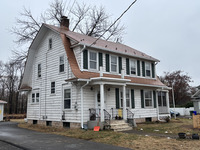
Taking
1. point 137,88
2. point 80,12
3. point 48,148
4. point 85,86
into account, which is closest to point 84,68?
point 85,86

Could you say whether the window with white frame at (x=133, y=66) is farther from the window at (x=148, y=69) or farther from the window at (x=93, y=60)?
the window at (x=93, y=60)

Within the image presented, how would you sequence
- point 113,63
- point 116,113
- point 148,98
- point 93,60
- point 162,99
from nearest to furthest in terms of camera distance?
point 93,60
point 116,113
point 113,63
point 148,98
point 162,99

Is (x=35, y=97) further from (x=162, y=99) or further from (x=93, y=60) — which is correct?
(x=162, y=99)

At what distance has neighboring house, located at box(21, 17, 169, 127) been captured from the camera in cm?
1341

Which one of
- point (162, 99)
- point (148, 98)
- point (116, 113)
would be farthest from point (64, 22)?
point (162, 99)

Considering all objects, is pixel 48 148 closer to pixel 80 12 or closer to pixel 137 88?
pixel 137 88

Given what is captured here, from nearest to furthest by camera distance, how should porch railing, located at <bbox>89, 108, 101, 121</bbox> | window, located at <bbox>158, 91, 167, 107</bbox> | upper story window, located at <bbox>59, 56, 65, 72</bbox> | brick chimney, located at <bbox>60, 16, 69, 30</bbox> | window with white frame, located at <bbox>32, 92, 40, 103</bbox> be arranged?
porch railing, located at <bbox>89, 108, 101, 121</bbox>
upper story window, located at <bbox>59, 56, 65, 72</bbox>
window with white frame, located at <bbox>32, 92, 40, 103</bbox>
brick chimney, located at <bbox>60, 16, 69, 30</bbox>
window, located at <bbox>158, 91, 167, 107</bbox>

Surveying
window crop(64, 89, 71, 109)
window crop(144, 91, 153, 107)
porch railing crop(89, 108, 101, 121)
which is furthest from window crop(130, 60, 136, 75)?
window crop(64, 89, 71, 109)

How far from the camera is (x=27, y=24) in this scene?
86.7ft

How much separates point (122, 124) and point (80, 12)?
2228cm

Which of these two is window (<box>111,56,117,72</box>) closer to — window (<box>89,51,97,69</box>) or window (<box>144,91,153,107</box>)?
window (<box>89,51,97,69</box>)

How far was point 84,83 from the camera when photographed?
13.5 metres

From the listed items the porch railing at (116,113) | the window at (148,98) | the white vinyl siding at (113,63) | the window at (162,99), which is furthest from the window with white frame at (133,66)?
the window at (162,99)

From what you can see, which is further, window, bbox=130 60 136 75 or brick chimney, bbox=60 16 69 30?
brick chimney, bbox=60 16 69 30
